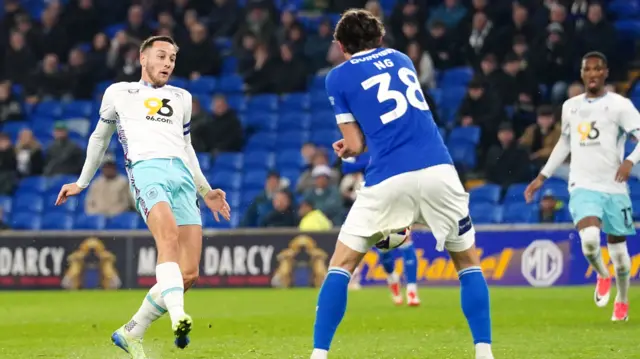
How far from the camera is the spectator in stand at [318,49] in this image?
2314cm

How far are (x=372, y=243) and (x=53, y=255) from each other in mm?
13829

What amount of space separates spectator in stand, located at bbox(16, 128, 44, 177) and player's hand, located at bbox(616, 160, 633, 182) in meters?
14.0

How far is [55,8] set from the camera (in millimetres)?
25969

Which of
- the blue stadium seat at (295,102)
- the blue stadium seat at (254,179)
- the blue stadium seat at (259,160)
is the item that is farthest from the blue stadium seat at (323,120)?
the blue stadium seat at (254,179)

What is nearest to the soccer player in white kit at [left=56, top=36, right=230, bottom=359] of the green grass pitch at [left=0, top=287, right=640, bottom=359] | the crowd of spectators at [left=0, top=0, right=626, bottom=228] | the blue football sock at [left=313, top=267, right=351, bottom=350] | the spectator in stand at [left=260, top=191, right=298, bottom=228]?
the green grass pitch at [left=0, top=287, right=640, bottom=359]

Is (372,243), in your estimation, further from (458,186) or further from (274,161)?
(274,161)

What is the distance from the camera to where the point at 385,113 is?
7.16 m

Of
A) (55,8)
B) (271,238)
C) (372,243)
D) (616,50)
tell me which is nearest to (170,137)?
(372,243)

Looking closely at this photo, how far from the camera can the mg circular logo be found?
709 inches

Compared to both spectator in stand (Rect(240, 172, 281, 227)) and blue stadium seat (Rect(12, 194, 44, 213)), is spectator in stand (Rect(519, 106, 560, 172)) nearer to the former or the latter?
spectator in stand (Rect(240, 172, 281, 227))

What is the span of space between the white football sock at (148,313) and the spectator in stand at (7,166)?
1529cm

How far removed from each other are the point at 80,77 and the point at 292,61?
179 inches

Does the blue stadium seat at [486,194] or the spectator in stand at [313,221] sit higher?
the blue stadium seat at [486,194]

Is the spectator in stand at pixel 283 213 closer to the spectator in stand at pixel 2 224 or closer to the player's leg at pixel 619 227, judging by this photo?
the spectator in stand at pixel 2 224
